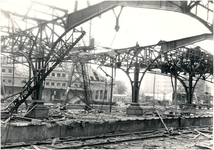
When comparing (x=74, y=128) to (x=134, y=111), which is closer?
(x=74, y=128)

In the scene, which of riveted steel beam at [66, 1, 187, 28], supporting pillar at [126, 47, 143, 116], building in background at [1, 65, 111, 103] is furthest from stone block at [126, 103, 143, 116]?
building in background at [1, 65, 111, 103]

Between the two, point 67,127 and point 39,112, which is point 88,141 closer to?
point 67,127

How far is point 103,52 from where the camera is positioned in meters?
20.5

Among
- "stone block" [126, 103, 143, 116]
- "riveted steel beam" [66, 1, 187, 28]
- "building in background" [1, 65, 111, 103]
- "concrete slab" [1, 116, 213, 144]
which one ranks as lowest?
"concrete slab" [1, 116, 213, 144]

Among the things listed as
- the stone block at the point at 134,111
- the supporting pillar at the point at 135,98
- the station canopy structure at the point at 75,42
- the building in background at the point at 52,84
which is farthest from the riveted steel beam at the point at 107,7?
the building in background at the point at 52,84

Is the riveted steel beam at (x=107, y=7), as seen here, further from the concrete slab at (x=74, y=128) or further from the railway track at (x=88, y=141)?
the railway track at (x=88, y=141)

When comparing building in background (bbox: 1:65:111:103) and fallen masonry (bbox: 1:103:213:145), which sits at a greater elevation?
building in background (bbox: 1:65:111:103)

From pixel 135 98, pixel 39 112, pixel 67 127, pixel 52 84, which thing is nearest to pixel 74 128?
pixel 67 127

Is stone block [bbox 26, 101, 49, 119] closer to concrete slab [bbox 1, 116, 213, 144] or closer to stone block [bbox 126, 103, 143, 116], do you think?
concrete slab [bbox 1, 116, 213, 144]

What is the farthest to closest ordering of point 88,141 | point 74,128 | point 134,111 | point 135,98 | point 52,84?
point 52,84 → point 135,98 → point 134,111 → point 74,128 → point 88,141

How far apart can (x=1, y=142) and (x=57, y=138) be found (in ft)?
8.36

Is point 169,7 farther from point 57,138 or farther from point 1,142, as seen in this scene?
point 1,142

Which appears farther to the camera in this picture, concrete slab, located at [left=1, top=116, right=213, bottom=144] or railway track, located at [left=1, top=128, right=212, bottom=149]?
concrete slab, located at [left=1, top=116, right=213, bottom=144]

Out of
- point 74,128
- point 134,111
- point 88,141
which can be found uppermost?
point 134,111
